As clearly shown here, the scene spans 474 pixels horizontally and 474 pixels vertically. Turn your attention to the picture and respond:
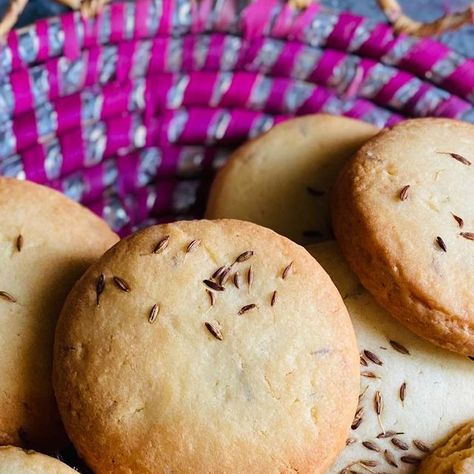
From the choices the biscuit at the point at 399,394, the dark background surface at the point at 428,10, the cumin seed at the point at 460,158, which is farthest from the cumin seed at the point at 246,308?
the dark background surface at the point at 428,10

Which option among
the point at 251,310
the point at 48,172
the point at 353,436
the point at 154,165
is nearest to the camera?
the point at 251,310

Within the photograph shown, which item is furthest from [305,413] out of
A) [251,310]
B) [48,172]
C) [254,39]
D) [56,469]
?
[254,39]

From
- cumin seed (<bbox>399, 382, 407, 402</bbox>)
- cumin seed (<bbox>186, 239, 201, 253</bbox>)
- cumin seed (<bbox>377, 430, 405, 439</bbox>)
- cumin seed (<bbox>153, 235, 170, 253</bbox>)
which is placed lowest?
cumin seed (<bbox>377, 430, 405, 439</bbox>)

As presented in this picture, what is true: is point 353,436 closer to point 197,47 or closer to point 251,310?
→ point 251,310

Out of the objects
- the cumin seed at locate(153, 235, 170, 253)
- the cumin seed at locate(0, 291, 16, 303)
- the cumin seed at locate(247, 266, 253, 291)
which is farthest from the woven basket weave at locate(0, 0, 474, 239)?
the cumin seed at locate(247, 266, 253, 291)

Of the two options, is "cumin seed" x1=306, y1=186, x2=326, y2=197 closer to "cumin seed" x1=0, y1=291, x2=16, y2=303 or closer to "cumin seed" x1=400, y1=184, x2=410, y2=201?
"cumin seed" x1=400, y1=184, x2=410, y2=201

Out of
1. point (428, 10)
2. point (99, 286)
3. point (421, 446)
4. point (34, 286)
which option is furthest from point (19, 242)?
point (428, 10)

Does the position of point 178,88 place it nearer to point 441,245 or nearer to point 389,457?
point 441,245
